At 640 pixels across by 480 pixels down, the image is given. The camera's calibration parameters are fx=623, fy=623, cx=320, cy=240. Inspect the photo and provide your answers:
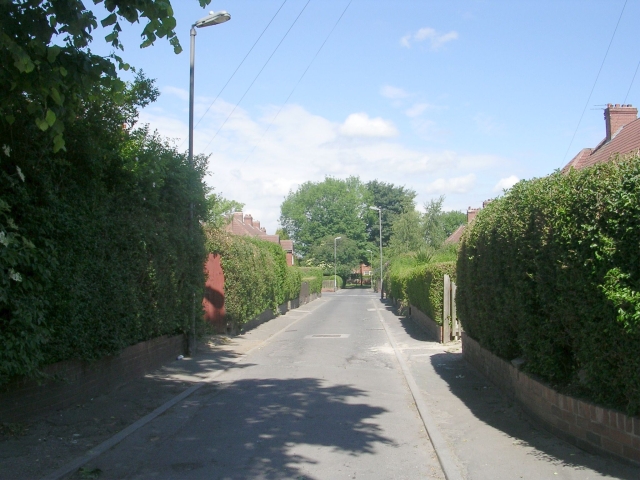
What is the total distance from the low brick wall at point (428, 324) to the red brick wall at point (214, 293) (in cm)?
648

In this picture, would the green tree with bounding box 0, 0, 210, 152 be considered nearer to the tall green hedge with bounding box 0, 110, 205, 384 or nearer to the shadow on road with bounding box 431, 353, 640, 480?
the tall green hedge with bounding box 0, 110, 205, 384

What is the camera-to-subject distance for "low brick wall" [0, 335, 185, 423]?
23.5ft

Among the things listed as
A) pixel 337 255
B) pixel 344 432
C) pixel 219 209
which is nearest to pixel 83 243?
pixel 344 432

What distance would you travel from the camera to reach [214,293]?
19547 millimetres

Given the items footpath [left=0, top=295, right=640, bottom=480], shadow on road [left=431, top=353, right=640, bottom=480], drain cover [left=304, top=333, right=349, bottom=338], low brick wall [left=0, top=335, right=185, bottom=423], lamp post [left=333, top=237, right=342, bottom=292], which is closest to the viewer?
shadow on road [left=431, top=353, right=640, bottom=480]

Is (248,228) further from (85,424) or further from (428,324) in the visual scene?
(85,424)

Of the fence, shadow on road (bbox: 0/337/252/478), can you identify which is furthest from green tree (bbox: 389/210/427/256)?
shadow on road (bbox: 0/337/252/478)

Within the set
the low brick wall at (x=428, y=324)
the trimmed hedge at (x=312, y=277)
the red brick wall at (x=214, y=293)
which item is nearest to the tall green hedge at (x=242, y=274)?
the red brick wall at (x=214, y=293)

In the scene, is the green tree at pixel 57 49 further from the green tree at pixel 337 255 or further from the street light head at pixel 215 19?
the green tree at pixel 337 255

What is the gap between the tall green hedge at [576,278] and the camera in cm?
513

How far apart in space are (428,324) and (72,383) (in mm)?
13294

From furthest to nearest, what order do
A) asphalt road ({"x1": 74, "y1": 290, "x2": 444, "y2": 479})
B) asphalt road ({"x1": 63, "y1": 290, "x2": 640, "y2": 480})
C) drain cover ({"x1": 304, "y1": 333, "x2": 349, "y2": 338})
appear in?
drain cover ({"x1": 304, "y1": 333, "x2": 349, "y2": 338}), asphalt road ({"x1": 74, "y1": 290, "x2": 444, "y2": 479}), asphalt road ({"x1": 63, "y1": 290, "x2": 640, "y2": 480})

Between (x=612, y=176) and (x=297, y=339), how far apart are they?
1487cm

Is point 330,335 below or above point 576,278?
below
